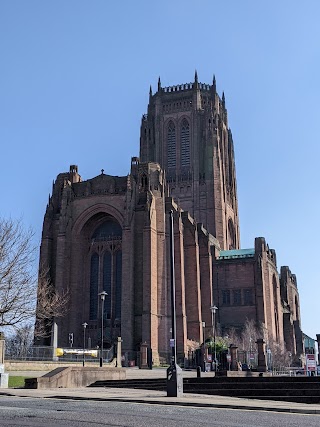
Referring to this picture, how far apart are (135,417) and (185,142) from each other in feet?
291

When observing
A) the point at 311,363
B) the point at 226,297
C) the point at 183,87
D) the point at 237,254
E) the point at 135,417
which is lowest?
the point at 135,417

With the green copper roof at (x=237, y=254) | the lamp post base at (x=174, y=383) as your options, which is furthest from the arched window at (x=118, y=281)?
the lamp post base at (x=174, y=383)

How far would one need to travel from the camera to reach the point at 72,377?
2823 centimetres

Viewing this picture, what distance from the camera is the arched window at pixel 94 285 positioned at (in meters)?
62.9

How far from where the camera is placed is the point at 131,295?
5728cm

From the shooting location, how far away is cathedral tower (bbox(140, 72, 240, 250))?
9600 cm

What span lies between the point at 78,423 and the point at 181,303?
49282 millimetres

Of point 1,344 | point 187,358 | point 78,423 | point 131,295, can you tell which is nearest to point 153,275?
point 131,295

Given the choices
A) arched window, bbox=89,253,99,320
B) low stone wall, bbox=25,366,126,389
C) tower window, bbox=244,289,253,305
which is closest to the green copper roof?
tower window, bbox=244,289,253,305

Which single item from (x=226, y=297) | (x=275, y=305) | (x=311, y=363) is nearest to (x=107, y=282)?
(x=226, y=297)

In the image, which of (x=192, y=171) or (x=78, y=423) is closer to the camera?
(x=78, y=423)

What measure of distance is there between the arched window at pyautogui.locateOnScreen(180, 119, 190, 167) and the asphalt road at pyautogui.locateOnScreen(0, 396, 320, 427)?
84.1 meters

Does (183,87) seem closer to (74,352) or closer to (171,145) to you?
(171,145)

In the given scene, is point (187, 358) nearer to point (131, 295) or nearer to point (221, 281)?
point (131, 295)
